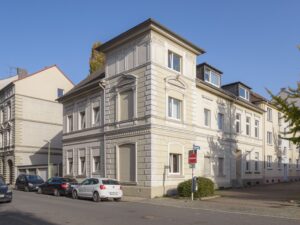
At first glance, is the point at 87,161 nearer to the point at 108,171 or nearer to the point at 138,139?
the point at 108,171

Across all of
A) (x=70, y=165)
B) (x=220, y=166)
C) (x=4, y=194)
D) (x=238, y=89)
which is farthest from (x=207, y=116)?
(x=4, y=194)

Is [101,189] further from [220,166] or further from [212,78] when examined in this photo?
[212,78]

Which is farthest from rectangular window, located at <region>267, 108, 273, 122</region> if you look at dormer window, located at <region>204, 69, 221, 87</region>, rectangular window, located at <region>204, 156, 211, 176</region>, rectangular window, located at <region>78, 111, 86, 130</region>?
rectangular window, located at <region>78, 111, 86, 130</region>

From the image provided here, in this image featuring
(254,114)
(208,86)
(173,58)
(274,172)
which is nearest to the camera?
(173,58)

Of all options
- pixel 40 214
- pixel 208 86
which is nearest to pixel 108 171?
pixel 208 86

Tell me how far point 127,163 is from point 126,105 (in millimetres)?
4147

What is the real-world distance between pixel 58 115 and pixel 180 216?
37.8m

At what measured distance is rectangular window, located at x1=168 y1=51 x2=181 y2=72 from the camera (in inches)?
1064

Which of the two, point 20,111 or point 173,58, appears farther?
point 20,111

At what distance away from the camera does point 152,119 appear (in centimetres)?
2442

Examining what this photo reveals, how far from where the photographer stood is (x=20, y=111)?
45.2 metres

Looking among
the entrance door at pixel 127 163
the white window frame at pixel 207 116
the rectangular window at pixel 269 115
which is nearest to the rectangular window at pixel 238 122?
the white window frame at pixel 207 116

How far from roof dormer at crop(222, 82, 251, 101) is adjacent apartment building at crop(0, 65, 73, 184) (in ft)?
76.3

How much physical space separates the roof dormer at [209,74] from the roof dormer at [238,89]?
12.6 feet
